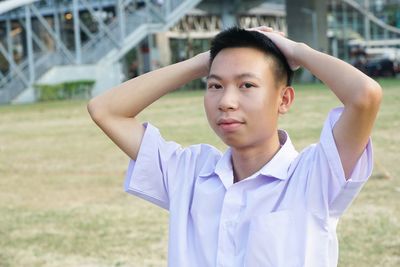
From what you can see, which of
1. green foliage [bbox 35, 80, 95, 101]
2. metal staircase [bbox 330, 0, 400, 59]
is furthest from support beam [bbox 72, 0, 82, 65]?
metal staircase [bbox 330, 0, 400, 59]

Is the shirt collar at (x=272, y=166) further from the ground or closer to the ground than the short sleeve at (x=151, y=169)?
further from the ground

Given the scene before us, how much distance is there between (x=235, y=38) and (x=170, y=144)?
0.43 meters

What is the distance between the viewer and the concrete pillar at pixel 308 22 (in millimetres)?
43781

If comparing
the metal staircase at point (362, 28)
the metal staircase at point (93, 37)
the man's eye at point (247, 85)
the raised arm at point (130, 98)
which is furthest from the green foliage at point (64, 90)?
the man's eye at point (247, 85)

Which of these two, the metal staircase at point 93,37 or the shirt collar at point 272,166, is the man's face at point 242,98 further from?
the metal staircase at point 93,37

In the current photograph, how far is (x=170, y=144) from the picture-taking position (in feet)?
8.10

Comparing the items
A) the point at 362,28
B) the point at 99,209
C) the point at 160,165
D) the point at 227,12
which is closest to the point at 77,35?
the point at 227,12

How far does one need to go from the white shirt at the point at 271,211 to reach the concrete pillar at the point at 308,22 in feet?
138

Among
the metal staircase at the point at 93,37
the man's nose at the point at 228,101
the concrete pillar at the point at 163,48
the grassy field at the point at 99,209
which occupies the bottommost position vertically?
the concrete pillar at the point at 163,48

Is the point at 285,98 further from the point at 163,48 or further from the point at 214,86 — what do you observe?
the point at 163,48

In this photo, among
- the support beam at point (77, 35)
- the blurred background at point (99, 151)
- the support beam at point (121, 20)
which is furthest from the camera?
the support beam at point (121, 20)

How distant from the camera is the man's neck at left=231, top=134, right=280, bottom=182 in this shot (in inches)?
88.5

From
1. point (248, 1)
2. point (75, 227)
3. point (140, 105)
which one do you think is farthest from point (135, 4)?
point (140, 105)

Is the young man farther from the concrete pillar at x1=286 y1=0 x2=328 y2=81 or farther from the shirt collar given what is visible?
the concrete pillar at x1=286 y1=0 x2=328 y2=81
